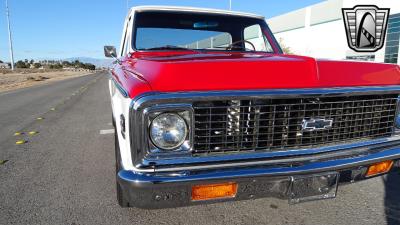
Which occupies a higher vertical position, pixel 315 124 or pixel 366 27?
pixel 366 27

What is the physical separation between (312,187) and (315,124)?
399 mm

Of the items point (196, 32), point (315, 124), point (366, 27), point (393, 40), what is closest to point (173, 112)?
point (315, 124)

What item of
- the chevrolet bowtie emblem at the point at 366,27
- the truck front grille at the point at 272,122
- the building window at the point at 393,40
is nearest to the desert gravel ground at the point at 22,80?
the truck front grille at the point at 272,122

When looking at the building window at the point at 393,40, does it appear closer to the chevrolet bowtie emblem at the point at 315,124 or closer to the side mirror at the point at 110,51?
the side mirror at the point at 110,51

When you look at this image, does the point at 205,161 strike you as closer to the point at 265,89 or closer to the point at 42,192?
the point at 265,89

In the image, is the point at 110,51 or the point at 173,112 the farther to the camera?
the point at 110,51

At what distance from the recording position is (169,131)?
191 centimetres

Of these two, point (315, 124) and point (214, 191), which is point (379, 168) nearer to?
point (315, 124)

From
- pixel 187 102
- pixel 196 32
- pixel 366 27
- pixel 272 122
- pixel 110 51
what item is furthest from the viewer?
pixel 366 27

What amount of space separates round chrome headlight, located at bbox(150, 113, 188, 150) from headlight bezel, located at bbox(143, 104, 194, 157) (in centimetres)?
2

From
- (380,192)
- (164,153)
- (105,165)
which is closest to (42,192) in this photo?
(105,165)

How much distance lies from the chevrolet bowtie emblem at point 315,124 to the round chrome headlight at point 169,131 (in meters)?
0.77

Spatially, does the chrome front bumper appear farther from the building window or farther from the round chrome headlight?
the building window

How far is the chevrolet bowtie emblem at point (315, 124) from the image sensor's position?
2.10 m
